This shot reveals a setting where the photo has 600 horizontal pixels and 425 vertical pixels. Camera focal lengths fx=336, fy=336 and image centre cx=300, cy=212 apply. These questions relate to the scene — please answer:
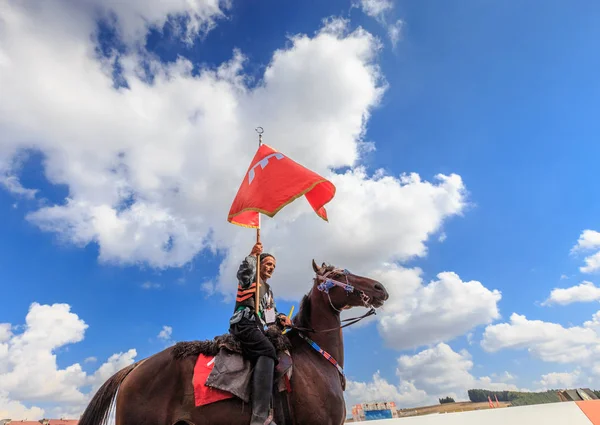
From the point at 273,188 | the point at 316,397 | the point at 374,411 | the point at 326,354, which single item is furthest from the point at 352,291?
the point at 374,411

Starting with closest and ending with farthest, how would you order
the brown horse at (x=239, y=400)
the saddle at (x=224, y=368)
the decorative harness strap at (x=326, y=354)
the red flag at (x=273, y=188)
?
the brown horse at (x=239, y=400), the saddle at (x=224, y=368), the decorative harness strap at (x=326, y=354), the red flag at (x=273, y=188)

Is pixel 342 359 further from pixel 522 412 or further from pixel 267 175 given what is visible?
pixel 522 412

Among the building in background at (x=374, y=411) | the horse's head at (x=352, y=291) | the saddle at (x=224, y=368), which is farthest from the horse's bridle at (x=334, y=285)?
the building in background at (x=374, y=411)

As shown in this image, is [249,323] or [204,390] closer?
[204,390]

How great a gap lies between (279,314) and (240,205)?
2399 mm

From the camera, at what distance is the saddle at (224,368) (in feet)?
16.5

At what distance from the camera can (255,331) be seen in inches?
217

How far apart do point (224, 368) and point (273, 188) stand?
138 inches

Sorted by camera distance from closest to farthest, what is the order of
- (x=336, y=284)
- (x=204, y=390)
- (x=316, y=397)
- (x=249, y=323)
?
(x=204, y=390) < (x=316, y=397) < (x=249, y=323) < (x=336, y=284)

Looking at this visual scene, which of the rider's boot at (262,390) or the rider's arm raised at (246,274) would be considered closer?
the rider's boot at (262,390)

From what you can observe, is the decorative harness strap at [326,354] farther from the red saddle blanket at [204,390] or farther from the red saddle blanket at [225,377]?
the red saddle blanket at [204,390]

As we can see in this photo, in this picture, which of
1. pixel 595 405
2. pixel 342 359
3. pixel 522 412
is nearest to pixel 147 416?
pixel 342 359

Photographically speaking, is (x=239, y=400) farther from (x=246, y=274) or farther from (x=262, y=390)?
(x=246, y=274)

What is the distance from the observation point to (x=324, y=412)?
536cm
